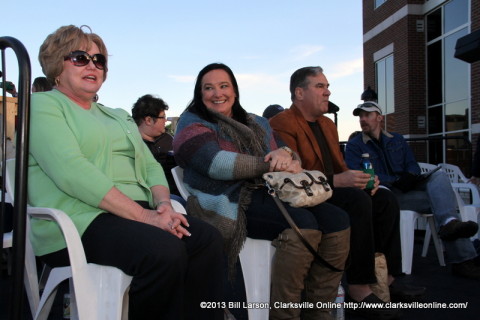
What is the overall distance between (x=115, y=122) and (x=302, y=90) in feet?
5.71

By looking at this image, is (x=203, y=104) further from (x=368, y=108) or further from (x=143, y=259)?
(x=368, y=108)

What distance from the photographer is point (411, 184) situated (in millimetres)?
4363

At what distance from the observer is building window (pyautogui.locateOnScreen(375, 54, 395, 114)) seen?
14273 millimetres

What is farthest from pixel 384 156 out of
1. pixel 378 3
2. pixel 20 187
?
pixel 378 3

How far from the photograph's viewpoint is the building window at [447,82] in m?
11.1

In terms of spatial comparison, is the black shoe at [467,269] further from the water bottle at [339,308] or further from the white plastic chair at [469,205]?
the water bottle at [339,308]

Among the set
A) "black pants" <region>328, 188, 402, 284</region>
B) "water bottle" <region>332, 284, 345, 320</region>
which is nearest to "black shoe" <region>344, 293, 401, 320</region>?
"black pants" <region>328, 188, 402, 284</region>

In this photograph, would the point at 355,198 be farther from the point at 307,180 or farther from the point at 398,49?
the point at 398,49

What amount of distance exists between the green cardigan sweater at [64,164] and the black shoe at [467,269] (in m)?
3.30

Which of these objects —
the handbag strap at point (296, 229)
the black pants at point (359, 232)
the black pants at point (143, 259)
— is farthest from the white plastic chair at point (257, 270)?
the black pants at point (359, 232)

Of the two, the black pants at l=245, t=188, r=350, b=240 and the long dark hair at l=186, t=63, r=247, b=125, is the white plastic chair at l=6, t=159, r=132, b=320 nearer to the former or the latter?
the black pants at l=245, t=188, r=350, b=240

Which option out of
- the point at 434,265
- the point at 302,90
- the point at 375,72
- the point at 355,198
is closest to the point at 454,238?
the point at 434,265

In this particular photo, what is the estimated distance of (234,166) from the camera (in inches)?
102

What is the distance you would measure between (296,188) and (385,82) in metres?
13.2
